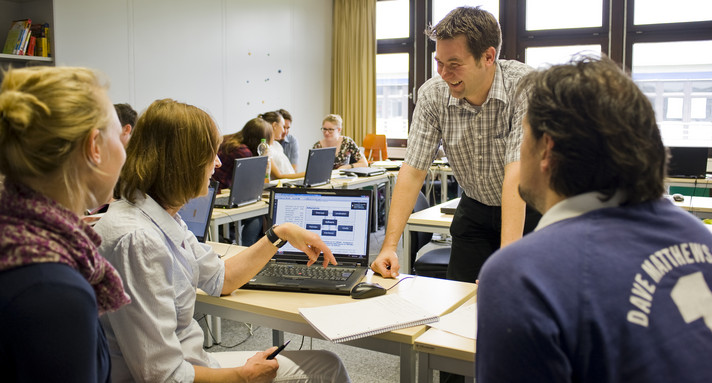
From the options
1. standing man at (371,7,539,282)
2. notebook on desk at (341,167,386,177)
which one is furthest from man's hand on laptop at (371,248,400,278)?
notebook on desk at (341,167,386,177)

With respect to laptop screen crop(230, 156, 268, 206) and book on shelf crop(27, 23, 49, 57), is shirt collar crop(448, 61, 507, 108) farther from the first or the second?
book on shelf crop(27, 23, 49, 57)

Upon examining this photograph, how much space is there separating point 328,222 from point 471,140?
1.98 feet

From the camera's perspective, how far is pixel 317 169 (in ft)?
16.3

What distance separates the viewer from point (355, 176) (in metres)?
5.81

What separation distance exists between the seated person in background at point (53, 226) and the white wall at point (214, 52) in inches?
143

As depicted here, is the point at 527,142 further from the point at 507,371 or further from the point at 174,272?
the point at 174,272

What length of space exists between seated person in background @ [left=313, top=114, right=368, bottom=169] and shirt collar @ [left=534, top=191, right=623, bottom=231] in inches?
222

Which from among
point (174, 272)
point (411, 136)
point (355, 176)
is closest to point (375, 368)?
point (411, 136)

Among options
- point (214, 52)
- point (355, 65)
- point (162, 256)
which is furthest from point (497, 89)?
point (355, 65)

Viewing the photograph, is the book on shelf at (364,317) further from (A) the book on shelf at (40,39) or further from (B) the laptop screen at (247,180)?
(A) the book on shelf at (40,39)

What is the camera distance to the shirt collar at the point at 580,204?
85 cm

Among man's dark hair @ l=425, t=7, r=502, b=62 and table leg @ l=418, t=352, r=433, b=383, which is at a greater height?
man's dark hair @ l=425, t=7, r=502, b=62

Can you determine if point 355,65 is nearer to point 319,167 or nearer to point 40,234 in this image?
point 319,167

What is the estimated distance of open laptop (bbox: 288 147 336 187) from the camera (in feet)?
15.8
